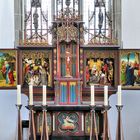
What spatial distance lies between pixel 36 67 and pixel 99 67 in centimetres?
115

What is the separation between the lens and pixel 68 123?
6723 mm

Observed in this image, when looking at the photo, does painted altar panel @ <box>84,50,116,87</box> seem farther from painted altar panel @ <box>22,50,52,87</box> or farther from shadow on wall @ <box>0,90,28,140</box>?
shadow on wall @ <box>0,90,28,140</box>

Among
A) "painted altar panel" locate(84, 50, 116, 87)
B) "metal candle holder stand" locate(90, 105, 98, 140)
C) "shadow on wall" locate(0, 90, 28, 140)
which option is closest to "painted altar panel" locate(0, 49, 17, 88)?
"shadow on wall" locate(0, 90, 28, 140)

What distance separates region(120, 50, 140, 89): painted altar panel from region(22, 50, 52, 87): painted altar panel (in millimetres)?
1307

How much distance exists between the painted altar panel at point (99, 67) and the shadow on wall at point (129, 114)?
2.13 ft

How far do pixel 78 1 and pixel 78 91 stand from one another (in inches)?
87.5

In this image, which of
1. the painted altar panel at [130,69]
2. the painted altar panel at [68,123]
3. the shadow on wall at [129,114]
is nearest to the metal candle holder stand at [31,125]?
the painted altar panel at [68,123]

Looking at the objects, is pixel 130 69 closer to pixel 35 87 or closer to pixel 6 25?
pixel 35 87

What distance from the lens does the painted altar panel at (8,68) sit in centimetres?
709

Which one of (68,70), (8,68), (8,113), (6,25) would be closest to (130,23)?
(68,70)

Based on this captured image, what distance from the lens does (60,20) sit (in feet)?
23.0

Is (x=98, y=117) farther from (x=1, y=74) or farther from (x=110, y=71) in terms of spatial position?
(x=1, y=74)

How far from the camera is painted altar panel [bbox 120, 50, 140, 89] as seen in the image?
7.14m

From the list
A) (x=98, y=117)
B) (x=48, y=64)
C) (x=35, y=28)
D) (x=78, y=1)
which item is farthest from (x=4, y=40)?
(x=98, y=117)
